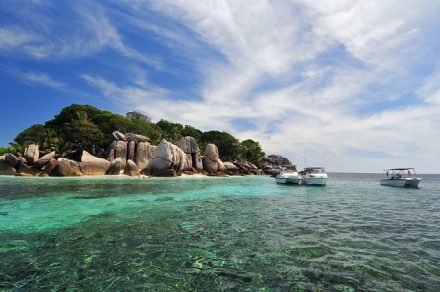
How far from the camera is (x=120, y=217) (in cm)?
1117

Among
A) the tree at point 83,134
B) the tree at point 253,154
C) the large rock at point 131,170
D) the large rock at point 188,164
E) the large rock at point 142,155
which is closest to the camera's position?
the large rock at point 131,170

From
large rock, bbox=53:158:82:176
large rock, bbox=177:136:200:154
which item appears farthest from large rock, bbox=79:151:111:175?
large rock, bbox=177:136:200:154

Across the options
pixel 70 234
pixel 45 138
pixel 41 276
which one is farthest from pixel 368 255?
pixel 45 138

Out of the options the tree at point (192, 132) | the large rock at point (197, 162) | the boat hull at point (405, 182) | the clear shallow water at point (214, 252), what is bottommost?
the clear shallow water at point (214, 252)

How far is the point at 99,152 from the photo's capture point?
166ft

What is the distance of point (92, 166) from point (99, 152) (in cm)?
1220

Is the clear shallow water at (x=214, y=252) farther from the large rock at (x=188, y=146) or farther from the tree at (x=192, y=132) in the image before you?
the tree at (x=192, y=132)

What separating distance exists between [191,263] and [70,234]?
484 centimetres

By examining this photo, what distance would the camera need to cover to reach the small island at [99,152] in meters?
39.6

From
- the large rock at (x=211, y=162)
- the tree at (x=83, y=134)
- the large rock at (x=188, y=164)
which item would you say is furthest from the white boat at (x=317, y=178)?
the tree at (x=83, y=134)

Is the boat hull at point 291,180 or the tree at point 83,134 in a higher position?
the tree at point 83,134

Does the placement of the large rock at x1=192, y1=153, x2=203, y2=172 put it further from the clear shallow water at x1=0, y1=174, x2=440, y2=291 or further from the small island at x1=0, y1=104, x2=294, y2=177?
the clear shallow water at x1=0, y1=174, x2=440, y2=291

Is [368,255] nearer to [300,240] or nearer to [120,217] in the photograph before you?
[300,240]

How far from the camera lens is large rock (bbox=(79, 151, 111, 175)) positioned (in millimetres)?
38562
